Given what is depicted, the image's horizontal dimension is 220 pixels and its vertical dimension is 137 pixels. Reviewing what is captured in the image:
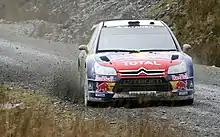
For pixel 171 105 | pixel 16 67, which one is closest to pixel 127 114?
pixel 171 105

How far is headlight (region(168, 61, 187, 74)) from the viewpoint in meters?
11.3

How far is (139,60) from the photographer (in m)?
11.4

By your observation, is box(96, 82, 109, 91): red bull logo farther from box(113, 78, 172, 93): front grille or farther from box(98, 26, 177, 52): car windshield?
box(98, 26, 177, 52): car windshield

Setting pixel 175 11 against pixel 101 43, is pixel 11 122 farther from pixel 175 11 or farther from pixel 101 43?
pixel 175 11

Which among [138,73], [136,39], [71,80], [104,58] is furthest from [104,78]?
[71,80]

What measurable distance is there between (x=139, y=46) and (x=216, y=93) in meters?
2.78

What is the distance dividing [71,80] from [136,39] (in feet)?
9.25

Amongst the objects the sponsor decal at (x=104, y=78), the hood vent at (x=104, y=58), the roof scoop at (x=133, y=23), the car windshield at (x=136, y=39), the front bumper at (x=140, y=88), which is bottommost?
the front bumper at (x=140, y=88)

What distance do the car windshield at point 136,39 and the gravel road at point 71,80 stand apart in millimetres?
1232

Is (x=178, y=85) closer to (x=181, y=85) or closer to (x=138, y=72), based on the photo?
(x=181, y=85)

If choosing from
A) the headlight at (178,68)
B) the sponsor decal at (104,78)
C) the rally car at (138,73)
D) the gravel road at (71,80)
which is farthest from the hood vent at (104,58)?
the headlight at (178,68)

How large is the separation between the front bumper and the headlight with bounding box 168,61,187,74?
12 centimetres

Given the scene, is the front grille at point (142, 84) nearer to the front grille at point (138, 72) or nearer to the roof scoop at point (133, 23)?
the front grille at point (138, 72)

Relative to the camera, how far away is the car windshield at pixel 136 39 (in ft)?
40.5
